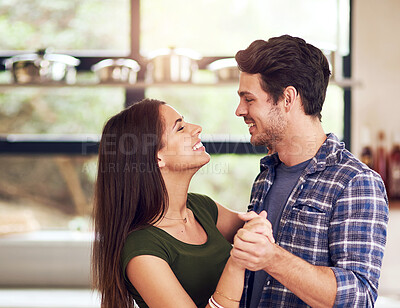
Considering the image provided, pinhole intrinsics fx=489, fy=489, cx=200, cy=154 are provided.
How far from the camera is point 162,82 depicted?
250cm

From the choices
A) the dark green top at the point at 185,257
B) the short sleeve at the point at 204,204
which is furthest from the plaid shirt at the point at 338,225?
the short sleeve at the point at 204,204


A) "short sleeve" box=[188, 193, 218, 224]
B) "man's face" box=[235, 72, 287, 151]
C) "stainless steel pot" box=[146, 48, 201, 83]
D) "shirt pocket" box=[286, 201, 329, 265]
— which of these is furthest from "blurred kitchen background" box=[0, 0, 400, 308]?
"shirt pocket" box=[286, 201, 329, 265]

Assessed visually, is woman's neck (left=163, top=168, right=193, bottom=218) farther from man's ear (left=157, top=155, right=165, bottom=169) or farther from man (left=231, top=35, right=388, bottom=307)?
man (left=231, top=35, right=388, bottom=307)

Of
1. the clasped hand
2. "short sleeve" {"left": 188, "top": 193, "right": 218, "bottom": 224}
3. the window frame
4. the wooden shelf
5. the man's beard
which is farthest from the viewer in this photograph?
the window frame

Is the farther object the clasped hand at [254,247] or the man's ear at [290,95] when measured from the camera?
the man's ear at [290,95]

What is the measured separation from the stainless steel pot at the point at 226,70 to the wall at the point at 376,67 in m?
0.67

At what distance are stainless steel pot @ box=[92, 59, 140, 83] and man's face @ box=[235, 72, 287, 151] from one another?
1.21m

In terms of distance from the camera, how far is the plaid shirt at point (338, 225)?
114 centimetres

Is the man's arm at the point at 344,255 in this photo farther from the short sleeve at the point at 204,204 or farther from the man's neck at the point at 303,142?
the short sleeve at the point at 204,204

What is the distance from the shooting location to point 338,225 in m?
1.20

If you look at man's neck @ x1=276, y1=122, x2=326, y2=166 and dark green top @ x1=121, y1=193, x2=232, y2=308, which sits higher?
man's neck @ x1=276, y1=122, x2=326, y2=166

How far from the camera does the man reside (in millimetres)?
1110

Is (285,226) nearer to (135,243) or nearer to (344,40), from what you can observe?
(135,243)

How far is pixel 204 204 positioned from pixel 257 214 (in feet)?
0.93
